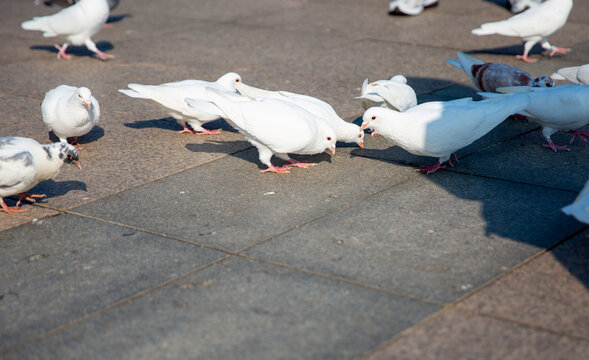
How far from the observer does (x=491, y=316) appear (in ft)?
11.1

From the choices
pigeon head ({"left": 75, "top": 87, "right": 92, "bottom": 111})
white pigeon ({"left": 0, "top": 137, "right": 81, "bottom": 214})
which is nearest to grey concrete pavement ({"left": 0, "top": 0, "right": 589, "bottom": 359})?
white pigeon ({"left": 0, "top": 137, "right": 81, "bottom": 214})

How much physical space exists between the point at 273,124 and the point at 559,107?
253 centimetres

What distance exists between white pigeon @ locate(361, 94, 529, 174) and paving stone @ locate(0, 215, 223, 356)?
197 centimetres

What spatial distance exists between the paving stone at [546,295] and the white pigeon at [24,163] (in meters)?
3.18

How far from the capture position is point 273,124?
5227mm

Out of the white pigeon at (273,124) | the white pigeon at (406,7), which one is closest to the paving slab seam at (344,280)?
the white pigeon at (273,124)

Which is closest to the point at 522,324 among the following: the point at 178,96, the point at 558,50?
the point at 178,96

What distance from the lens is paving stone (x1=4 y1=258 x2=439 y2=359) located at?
319cm

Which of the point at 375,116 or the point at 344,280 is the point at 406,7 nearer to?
the point at 375,116

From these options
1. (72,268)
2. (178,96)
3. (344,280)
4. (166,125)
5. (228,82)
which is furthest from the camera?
(166,125)

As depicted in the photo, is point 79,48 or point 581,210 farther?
point 79,48

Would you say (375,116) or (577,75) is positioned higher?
(375,116)

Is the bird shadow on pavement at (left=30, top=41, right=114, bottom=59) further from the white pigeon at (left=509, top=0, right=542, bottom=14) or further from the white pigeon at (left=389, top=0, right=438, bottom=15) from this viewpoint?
the white pigeon at (left=509, top=0, right=542, bottom=14)

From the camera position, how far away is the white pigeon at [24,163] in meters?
4.57
